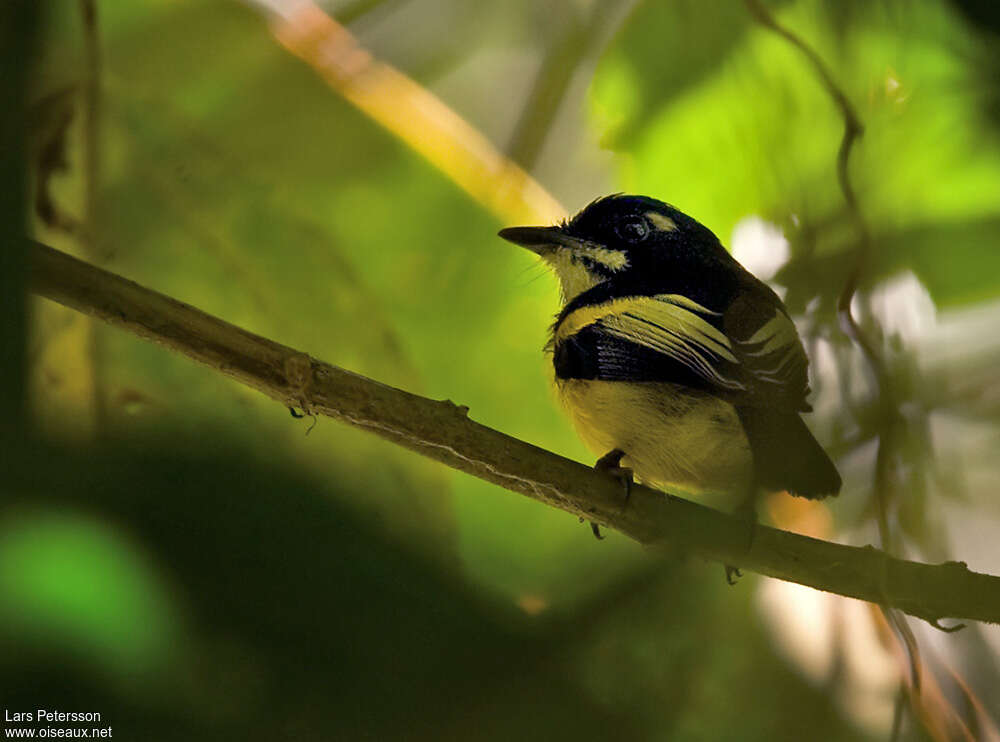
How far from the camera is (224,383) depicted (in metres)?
0.60

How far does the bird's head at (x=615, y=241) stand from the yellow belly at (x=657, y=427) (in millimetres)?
123

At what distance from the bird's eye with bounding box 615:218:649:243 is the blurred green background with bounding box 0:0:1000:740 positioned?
0.10 m

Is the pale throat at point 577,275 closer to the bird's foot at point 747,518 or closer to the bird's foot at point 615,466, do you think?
the bird's foot at point 615,466

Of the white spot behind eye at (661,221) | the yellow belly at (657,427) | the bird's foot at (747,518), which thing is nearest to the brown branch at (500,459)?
the bird's foot at (747,518)

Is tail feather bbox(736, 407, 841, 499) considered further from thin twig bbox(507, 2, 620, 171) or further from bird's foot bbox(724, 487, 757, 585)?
thin twig bbox(507, 2, 620, 171)

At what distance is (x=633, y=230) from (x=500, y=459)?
368 mm

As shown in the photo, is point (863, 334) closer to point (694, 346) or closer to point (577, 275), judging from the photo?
point (694, 346)

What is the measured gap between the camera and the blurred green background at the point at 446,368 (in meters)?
0.36

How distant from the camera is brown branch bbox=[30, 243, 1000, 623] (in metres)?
0.46

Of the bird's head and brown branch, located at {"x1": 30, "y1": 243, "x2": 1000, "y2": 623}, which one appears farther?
the bird's head

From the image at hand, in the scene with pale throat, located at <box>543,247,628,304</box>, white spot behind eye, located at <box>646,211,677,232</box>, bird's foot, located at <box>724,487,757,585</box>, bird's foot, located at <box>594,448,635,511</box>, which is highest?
pale throat, located at <box>543,247,628,304</box>

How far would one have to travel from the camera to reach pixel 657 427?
86 cm

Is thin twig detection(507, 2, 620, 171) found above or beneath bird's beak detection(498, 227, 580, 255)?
above

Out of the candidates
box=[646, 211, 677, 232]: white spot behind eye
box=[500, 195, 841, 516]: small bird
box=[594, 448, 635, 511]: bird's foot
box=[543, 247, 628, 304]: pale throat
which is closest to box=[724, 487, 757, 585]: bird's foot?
box=[500, 195, 841, 516]: small bird
